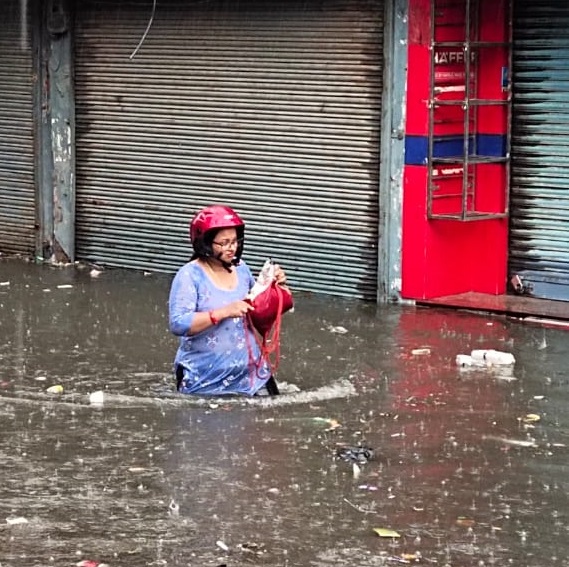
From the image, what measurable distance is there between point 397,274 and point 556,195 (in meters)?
1.42

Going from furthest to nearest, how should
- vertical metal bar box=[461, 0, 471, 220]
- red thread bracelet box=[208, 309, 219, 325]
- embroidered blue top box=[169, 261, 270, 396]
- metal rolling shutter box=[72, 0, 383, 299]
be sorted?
metal rolling shutter box=[72, 0, 383, 299] → vertical metal bar box=[461, 0, 471, 220] → embroidered blue top box=[169, 261, 270, 396] → red thread bracelet box=[208, 309, 219, 325]

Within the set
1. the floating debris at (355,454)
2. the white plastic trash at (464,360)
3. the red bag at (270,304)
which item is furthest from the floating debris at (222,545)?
the white plastic trash at (464,360)

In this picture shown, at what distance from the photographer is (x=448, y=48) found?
1159 cm

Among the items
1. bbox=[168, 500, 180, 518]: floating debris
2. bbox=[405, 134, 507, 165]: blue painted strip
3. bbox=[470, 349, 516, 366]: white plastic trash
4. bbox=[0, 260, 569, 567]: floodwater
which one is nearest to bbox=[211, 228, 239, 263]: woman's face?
bbox=[0, 260, 569, 567]: floodwater

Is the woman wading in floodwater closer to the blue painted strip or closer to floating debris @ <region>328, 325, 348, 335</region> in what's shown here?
floating debris @ <region>328, 325, 348, 335</region>

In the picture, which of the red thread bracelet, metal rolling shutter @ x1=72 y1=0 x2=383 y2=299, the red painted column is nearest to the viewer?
the red thread bracelet

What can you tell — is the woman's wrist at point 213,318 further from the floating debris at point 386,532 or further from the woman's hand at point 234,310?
the floating debris at point 386,532

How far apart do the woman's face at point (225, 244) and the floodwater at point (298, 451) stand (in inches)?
33.8

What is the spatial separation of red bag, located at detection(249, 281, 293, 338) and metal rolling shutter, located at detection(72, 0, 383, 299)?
395 cm

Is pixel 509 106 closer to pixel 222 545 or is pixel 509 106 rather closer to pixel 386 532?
pixel 386 532

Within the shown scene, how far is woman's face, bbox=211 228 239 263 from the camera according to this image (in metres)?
8.13

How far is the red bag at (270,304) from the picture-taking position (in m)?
8.12

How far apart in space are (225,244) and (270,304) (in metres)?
0.42

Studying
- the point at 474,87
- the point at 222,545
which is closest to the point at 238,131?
the point at 474,87
